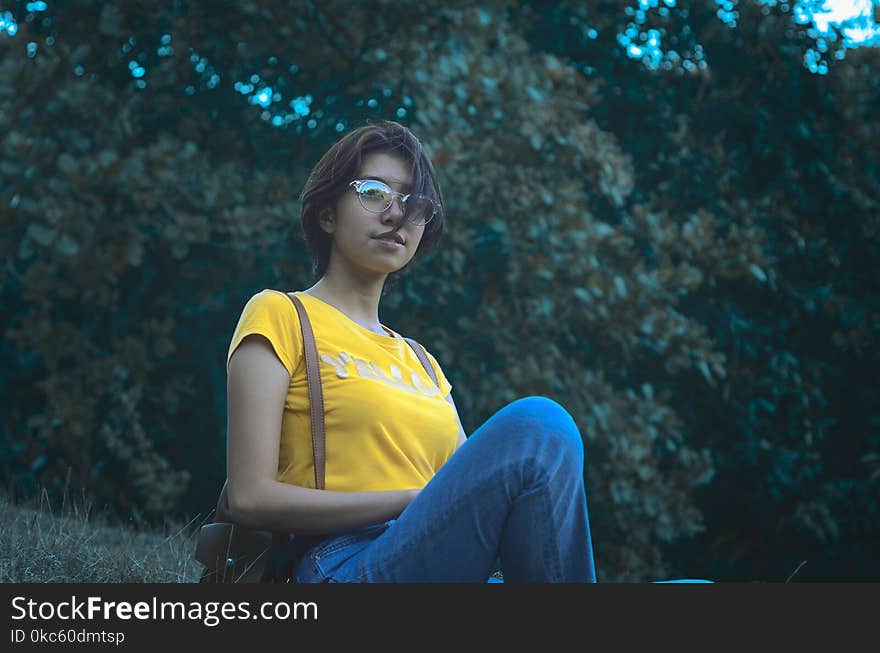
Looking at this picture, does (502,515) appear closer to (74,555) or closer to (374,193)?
(374,193)

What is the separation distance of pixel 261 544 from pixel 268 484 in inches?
6.2

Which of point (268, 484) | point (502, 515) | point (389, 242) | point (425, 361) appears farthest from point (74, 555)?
point (502, 515)

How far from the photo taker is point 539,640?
1.62 m

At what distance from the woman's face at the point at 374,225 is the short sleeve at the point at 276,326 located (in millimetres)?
281

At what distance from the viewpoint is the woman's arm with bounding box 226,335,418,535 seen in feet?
5.91

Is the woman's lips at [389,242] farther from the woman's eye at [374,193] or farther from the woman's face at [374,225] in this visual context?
the woman's eye at [374,193]

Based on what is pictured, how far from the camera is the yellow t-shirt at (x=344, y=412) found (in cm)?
192

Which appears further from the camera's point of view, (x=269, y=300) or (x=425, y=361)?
(x=425, y=361)

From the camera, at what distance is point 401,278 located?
4332 mm

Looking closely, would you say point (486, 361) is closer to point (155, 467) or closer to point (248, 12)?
point (155, 467)

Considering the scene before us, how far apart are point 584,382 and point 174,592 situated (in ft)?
10.7

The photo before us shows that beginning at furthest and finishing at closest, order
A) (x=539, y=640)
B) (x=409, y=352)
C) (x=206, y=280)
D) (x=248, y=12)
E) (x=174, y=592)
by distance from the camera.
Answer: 1. (x=206, y=280)
2. (x=248, y=12)
3. (x=409, y=352)
4. (x=174, y=592)
5. (x=539, y=640)

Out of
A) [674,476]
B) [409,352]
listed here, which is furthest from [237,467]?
[674,476]

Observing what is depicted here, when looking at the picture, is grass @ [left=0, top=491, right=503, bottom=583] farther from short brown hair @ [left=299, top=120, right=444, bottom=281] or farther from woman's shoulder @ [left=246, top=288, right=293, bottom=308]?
short brown hair @ [left=299, top=120, right=444, bottom=281]
